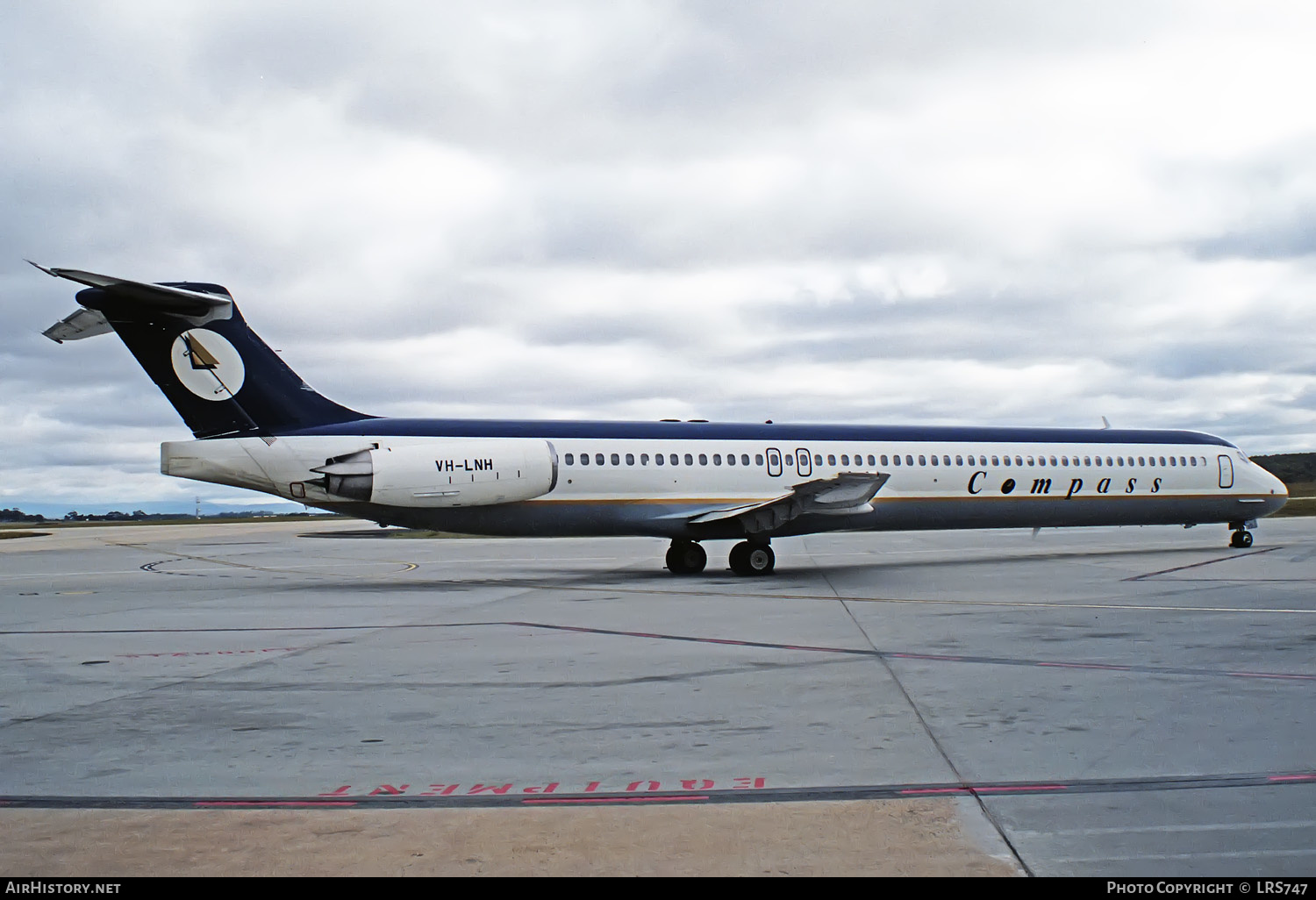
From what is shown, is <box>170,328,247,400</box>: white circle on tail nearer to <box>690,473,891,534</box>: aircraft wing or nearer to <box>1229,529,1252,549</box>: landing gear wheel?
<box>690,473,891,534</box>: aircraft wing

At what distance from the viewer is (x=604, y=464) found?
21.3 m

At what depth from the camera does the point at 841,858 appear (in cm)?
430

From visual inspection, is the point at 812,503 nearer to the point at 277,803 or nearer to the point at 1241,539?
the point at 1241,539

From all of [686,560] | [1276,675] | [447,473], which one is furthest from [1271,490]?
[1276,675]

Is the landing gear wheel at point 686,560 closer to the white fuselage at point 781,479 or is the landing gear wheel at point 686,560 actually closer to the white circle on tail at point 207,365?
the white fuselage at point 781,479

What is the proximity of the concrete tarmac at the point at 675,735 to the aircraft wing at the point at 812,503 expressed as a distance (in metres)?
4.55

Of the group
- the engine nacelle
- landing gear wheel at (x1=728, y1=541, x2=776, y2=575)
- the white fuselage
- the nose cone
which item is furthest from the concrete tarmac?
the nose cone

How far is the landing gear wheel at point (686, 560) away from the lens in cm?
2212

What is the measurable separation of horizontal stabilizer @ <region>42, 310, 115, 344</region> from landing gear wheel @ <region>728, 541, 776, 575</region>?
12243 millimetres

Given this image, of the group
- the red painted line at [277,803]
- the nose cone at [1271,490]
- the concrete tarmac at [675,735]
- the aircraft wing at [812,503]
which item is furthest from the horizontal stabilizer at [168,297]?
the nose cone at [1271,490]

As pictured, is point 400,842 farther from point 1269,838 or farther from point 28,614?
point 28,614

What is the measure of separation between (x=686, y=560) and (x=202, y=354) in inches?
405

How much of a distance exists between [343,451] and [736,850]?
16085 mm
